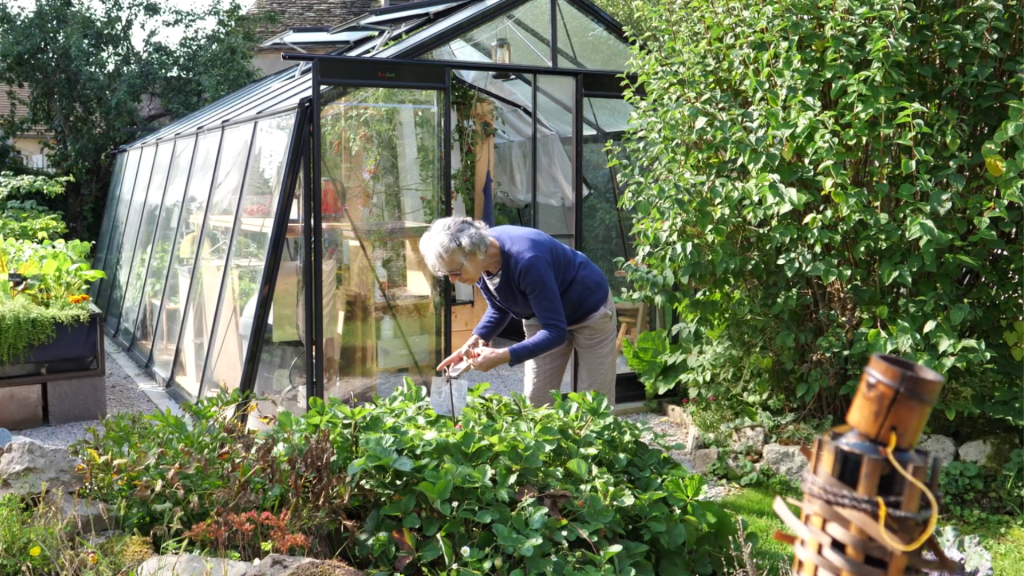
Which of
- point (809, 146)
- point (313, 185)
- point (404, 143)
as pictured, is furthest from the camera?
point (404, 143)

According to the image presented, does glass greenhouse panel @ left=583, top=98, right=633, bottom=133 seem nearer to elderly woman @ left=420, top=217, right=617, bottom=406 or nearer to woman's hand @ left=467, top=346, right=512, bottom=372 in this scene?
elderly woman @ left=420, top=217, right=617, bottom=406

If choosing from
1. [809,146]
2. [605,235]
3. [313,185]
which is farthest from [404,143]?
[809,146]

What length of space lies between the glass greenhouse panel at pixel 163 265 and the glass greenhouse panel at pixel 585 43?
366 centimetres

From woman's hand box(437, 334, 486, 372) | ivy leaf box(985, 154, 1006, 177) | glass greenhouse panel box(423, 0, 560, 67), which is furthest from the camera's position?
glass greenhouse panel box(423, 0, 560, 67)

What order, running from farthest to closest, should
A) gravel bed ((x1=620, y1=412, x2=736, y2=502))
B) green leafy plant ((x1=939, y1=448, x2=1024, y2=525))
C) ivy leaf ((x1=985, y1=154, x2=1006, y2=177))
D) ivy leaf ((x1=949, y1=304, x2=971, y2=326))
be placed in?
gravel bed ((x1=620, y1=412, x2=736, y2=502)) → green leafy plant ((x1=939, y1=448, x2=1024, y2=525)) → ivy leaf ((x1=949, y1=304, x2=971, y2=326)) → ivy leaf ((x1=985, y1=154, x2=1006, y2=177))

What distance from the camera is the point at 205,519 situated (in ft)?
9.52

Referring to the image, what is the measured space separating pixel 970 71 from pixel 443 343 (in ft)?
12.6

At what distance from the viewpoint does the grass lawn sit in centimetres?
365

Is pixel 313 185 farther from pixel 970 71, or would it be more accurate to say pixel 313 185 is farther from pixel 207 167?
pixel 970 71

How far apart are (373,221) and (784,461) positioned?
3.15 metres

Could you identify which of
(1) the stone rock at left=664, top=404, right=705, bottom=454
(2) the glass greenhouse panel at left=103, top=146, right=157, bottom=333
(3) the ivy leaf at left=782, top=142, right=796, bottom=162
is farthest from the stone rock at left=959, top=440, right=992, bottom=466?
(2) the glass greenhouse panel at left=103, top=146, right=157, bottom=333

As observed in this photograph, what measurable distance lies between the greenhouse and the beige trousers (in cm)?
176

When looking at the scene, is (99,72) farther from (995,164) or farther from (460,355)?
(995,164)

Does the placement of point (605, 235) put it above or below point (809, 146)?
below
